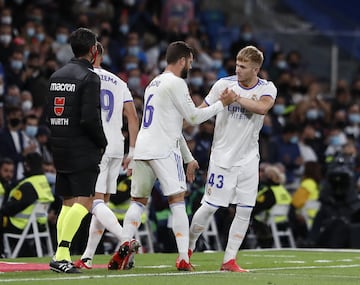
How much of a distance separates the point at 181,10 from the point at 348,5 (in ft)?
18.1

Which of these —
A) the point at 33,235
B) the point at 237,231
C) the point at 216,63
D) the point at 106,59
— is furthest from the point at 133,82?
the point at 237,231

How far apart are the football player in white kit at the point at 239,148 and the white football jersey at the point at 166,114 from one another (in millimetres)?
494

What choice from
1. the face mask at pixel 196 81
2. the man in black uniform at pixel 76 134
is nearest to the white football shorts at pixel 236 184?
the man in black uniform at pixel 76 134

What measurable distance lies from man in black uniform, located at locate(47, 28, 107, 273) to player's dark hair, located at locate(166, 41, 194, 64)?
1007 mm

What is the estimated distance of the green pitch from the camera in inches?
457

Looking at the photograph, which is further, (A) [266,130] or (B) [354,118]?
(B) [354,118]

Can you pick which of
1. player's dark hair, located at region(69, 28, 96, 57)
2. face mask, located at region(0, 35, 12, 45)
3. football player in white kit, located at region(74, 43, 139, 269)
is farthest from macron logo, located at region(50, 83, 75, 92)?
face mask, located at region(0, 35, 12, 45)

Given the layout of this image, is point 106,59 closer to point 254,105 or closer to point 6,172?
point 6,172

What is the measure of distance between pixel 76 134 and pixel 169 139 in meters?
1.18

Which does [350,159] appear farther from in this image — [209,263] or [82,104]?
[82,104]

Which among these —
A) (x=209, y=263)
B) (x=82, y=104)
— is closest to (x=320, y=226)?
(x=209, y=263)

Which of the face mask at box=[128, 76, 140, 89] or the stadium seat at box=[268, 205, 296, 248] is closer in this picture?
the stadium seat at box=[268, 205, 296, 248]

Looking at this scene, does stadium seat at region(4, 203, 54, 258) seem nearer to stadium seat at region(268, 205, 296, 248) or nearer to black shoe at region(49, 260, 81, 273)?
stadium seat at region(268, 205, 296, 248)

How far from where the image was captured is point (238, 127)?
1344 cm
